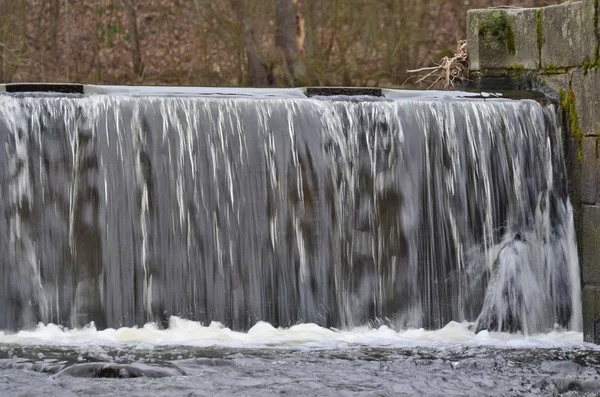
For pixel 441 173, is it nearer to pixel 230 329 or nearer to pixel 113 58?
pixel 230 329

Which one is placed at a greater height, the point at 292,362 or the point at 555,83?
the point at 555,83

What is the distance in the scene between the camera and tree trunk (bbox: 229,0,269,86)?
755 inches

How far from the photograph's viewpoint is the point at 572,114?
7.74 meters

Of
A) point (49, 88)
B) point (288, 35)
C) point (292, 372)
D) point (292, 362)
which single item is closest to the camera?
point (292, 372)

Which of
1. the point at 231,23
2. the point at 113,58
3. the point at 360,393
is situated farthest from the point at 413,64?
the point at 360,393

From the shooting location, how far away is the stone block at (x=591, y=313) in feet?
24.3

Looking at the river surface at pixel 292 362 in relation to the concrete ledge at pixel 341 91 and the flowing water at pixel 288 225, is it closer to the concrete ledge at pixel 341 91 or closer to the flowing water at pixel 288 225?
the flowing water at pixel 288 225

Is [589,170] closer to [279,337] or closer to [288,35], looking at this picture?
[279,337]

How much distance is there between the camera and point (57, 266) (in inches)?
285

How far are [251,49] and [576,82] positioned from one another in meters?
12.0

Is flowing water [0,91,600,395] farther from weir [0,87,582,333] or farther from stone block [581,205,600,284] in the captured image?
stone block [581,205,600,284]

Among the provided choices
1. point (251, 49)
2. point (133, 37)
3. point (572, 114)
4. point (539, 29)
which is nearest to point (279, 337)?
point (572, 114)

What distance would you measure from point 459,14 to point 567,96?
1237 cm

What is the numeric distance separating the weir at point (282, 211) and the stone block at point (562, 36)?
0.35 metres
